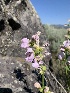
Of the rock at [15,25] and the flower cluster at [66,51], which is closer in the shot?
the flower cluster at [66,51]

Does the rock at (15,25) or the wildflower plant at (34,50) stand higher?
the rock at (15,25)

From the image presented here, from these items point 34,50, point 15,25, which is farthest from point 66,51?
point 15,25

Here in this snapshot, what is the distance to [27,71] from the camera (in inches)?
119

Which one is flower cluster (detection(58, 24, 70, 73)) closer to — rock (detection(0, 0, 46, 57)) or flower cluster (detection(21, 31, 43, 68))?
flower cluster (detection(21, 31, 43, 68))

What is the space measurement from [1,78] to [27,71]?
307mm

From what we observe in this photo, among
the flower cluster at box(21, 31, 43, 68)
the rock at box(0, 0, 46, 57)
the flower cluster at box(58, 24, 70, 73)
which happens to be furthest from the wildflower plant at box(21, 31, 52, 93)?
the rock at box(0, 0, 46, 57)

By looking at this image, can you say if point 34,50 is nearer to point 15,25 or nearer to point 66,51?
point 66,51

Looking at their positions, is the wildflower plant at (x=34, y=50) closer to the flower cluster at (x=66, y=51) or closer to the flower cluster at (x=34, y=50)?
the flower cluster at (x=34, y=50)

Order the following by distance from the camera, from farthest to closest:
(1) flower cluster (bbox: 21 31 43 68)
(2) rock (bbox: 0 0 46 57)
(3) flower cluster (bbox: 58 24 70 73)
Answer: (2) rock (bbox: 0 0 46 57) < (3) flower cluster (bbox: 58 24 70 73) < (1) flower cluster (bbox: 21 31 43 68)

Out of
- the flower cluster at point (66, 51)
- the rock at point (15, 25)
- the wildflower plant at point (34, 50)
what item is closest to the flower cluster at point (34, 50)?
the wildflower plant at point (34, 50)

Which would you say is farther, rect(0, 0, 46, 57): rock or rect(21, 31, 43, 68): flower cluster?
rect(0, 0, 46, 57): rock

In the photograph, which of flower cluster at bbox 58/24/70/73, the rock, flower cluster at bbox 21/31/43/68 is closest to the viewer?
flower cluster at bbox 21/31/43/68

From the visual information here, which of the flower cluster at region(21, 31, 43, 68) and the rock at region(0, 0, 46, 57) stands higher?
the rock at region(0, 0, 46, 57)

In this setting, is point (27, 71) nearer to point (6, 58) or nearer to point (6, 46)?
point (6, 58)
